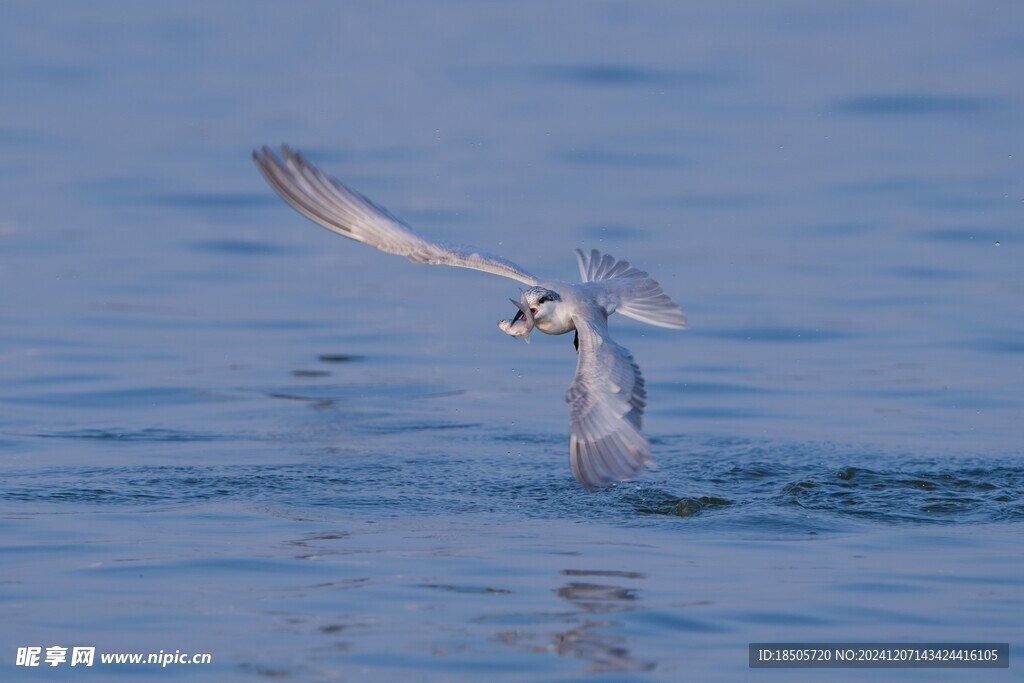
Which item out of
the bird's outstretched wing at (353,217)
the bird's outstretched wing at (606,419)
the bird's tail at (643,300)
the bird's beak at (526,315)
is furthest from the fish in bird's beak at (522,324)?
the bird's tail at (643,300)

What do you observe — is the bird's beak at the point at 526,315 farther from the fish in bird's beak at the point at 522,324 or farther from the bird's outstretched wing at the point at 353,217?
the bird's outstretched wing at the point at 353,217

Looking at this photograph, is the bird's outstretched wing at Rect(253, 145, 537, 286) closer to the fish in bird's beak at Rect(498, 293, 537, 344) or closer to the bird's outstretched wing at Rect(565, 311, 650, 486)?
the fish in bird's beak at Rect(498, 293, 537, 344)

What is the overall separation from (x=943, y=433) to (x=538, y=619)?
14.0 feet

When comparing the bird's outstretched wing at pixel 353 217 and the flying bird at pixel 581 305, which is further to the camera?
the bird's outstretched wing at pixel 353 217

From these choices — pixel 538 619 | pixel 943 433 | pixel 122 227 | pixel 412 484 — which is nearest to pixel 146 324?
pixel 122 227

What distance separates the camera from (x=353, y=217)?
372 inches

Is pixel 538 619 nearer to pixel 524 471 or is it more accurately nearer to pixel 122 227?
pixel 524 471

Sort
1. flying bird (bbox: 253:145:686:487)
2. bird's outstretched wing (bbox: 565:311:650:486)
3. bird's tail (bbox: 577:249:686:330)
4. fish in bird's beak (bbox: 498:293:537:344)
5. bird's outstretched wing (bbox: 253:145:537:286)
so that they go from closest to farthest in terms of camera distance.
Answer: bird's outstretched wing (bbox: 565:311:650:486) → flying bird (bbox: 253:145:686:487) → fish in bird's beak (bbox: 498:293:537:344) → bird's outstretched wing (bbox: 253:145:537:286) → bird's tail (bbox: 577:249:686:330)

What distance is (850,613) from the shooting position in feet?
23.4

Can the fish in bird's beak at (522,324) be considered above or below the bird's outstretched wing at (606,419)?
above

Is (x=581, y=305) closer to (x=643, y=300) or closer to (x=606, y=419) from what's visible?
(x=643, y=300)

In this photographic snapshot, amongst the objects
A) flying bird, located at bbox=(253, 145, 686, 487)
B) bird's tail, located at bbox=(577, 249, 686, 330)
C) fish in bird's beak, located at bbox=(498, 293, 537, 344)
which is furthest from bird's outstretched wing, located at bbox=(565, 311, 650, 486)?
bird's tail, located at bbox=(577, 249, 686, 330)

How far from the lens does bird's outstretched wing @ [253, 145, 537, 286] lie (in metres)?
9.22

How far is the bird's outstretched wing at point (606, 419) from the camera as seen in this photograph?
25.0 ft
